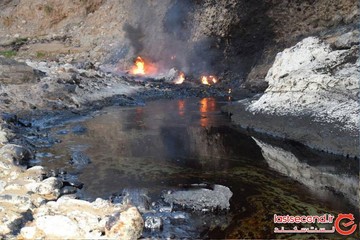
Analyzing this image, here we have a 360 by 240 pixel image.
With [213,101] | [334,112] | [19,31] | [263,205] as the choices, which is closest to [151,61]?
[213,101]

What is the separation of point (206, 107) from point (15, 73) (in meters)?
8.57

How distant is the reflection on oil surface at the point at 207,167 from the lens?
6.85 metres

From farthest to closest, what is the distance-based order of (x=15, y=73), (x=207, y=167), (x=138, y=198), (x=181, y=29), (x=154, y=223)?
(x=181, y=29) < (x=15, y=73) < (x=207, y=167) < (x=138, y=198) < (x=154, y=223)

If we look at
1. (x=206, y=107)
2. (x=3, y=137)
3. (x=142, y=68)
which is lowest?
(x=3, y=137)

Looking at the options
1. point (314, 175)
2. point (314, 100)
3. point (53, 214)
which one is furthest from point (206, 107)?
point (53, 214)

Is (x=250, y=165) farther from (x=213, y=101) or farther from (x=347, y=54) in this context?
(x=213, y=101)

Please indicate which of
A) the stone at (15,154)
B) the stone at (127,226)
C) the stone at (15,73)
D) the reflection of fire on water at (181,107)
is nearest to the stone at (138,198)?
the stone at (127,226)

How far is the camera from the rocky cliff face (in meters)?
21.8

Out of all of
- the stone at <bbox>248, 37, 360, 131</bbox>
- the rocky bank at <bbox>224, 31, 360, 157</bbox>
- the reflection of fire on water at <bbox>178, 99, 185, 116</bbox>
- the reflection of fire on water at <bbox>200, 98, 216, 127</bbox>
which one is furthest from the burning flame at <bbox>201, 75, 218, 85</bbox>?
the stone at <bbox>248, 37, 360, 131</bbox>

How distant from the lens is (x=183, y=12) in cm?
2597

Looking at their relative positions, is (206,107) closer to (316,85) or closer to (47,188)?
(316,85)

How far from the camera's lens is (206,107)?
1784cm

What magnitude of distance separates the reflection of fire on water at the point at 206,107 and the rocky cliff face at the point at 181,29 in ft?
11.1

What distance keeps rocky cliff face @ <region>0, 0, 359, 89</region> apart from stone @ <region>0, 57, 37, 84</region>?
11.0 metres
